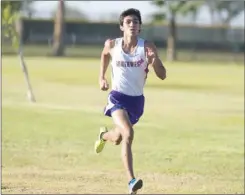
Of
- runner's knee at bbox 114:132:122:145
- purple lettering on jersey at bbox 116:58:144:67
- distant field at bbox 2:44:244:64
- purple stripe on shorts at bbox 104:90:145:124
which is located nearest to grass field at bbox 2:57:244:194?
Answer: runner's knee at bbox 114:132:122:145

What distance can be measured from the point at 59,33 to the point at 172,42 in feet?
32.0

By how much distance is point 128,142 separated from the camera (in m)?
7.25

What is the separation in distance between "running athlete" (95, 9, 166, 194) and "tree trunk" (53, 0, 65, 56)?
65.5 meters

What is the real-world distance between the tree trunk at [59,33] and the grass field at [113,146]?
35066mm

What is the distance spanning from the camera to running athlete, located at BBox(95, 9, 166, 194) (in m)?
7.12

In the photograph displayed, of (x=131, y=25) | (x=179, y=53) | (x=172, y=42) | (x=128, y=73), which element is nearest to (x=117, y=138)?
(x=128, y=73)

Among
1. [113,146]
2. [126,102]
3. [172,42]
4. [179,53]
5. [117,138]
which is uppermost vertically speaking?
[126,102]

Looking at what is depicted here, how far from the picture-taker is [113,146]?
18609mm

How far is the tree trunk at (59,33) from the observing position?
241ft

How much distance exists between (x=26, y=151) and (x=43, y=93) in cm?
1732

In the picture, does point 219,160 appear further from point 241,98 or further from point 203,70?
point 203,70

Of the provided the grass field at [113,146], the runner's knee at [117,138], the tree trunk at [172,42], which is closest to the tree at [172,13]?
the tree trunk at [172,42]

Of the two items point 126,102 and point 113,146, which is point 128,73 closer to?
point 126,102

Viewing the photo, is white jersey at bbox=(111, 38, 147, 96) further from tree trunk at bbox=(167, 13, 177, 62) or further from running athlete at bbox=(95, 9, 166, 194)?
tree trunk at bbox=(167, 13, 177, 62)
